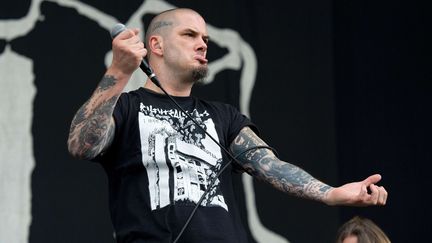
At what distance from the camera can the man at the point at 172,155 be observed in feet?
7.79

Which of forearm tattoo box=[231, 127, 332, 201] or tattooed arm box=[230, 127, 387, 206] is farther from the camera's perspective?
forearm tattoo box=[231, 127, 332, 201]

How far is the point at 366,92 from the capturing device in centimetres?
383

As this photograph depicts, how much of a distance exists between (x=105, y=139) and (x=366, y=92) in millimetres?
1681

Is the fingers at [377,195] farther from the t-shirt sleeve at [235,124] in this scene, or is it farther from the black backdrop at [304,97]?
the black backdrop at [304,97]

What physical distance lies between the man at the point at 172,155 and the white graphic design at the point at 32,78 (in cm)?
84

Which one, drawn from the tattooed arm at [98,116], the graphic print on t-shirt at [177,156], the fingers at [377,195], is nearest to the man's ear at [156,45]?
the graphic print on t-shirt at [177,156]

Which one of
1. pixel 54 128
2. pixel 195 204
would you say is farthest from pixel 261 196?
pixel 195 204

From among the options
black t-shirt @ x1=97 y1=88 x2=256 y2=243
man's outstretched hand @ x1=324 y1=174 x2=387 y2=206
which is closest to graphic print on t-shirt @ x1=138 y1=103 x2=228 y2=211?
black t-shirt @ x1=97 y1=88 x2=256 y2=243

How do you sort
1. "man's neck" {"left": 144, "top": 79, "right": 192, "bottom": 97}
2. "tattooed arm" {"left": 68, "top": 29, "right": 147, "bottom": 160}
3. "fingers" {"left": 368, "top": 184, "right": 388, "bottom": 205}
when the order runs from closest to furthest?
1. "fingers" {"left": 368, "top": 184, "right": 388, "bottom": 205}
2. "tattooed arm" {"left": 68, "top": 29, "right": 147, "bottom": 160}
3. "man's neck" {"left": 144, "top": 79, "right": 192, "bottom": 97}

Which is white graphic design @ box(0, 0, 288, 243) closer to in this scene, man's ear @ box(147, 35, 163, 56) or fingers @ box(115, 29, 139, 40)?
man's ear @ box(147, 35, 163, 56)

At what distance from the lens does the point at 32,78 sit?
3.47m

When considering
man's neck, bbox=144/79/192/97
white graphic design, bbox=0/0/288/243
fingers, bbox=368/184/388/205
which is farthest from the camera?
white graphic design, bbox=0/0/288/243

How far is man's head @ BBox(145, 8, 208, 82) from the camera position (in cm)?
273

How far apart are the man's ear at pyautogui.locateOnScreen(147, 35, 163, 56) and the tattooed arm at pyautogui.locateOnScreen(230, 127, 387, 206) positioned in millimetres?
358
